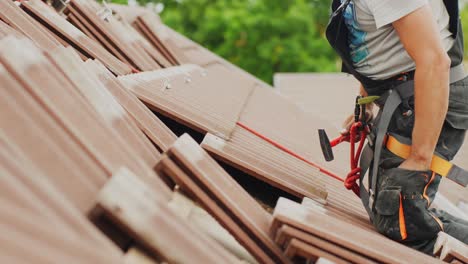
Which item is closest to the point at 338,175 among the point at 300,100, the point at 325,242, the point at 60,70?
the point at 325,242

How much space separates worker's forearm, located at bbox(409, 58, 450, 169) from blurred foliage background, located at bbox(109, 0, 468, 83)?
26.9 m

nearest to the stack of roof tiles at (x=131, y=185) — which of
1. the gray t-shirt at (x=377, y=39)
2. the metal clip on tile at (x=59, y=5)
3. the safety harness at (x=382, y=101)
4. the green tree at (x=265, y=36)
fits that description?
the safety harness at (x=382, y=101)

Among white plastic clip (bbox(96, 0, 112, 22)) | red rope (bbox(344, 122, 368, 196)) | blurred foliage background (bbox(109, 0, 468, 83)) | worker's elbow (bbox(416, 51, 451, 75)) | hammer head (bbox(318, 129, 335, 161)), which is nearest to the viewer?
worker's elbow (bbox(416, 51, 451, 75))

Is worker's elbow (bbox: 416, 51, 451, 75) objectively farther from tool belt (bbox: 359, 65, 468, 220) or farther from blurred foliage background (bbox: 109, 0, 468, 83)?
blurred foliage background (bbox: 109, 0, 468, 83)

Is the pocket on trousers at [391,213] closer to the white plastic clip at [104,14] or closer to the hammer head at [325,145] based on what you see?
the hammer head at [325,145]

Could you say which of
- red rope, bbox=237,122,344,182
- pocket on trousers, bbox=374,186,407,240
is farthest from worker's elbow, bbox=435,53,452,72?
red rope, bbox=237,122,344,182

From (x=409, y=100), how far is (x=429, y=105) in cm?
24

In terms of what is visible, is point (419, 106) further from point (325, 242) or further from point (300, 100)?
point (300, 100)

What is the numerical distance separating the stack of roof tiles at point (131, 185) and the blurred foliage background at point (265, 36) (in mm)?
26825

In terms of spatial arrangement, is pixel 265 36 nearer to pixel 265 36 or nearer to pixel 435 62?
pixel 265 36

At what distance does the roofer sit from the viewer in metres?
2.63

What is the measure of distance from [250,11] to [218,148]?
2881 centimetres

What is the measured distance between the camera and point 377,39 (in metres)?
2.97

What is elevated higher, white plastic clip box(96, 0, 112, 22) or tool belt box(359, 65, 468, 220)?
white plastic clip box(96, 0, 112, 22)
